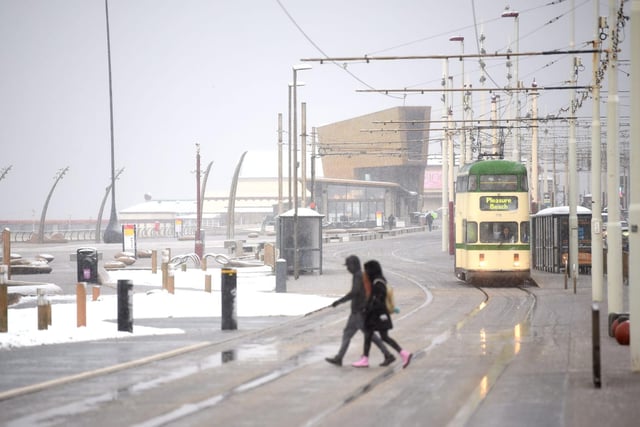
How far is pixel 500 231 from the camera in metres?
37.4

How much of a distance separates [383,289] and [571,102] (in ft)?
79.9

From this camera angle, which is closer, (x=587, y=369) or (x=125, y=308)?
(x=587, y=369)

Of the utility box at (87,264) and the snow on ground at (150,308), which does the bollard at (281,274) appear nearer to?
the snow on ground at (150,308)

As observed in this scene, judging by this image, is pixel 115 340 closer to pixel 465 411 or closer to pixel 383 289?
pixel 383 289

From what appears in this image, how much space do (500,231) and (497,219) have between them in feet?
1.43

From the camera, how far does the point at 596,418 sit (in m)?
11.2

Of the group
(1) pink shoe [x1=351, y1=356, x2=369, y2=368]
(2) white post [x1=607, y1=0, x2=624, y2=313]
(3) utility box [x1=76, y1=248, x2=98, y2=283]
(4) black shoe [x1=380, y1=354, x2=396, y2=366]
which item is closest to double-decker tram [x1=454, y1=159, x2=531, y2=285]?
(3) utility box [x1=76, y1=248, x2=98, y2=283]

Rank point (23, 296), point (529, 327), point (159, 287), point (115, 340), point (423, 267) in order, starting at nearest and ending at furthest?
1. point (115, 340)
2. point (529, 327)
3. point (23, 296)
4. point (159, 287)
5. point (423, 267)

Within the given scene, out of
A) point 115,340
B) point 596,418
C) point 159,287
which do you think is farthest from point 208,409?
point 159,287

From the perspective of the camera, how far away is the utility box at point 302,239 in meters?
44.3

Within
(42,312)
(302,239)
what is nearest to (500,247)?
(302,239)

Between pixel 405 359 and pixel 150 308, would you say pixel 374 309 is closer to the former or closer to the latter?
pixel 405 359

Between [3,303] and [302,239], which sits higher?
[302,239]

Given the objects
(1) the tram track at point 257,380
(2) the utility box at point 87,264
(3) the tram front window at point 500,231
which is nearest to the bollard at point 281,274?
(2) the utility box at point 87,264
